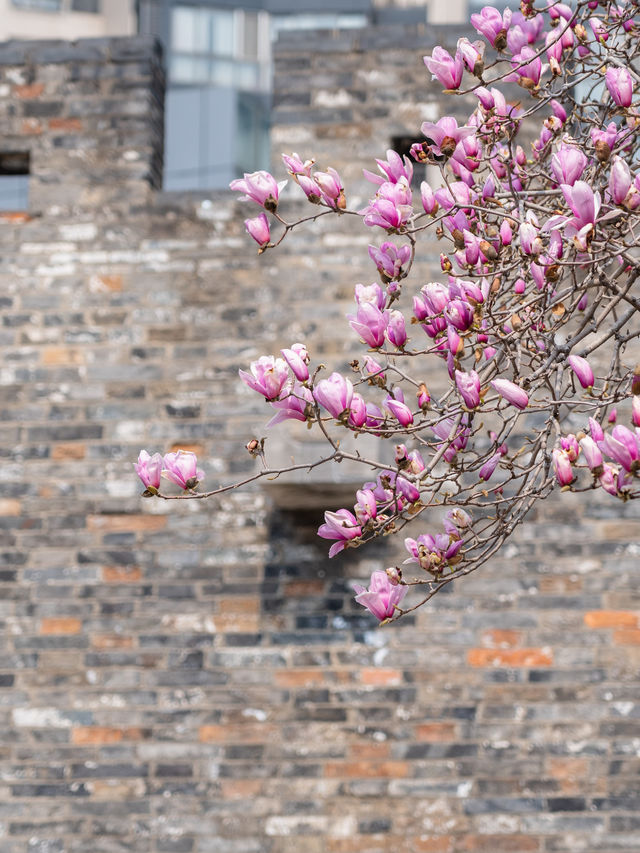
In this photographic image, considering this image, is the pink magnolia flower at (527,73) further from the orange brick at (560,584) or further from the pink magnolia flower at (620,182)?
the orange brick at (560,584)

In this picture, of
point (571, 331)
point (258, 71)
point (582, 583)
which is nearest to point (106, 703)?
point (582, 583)

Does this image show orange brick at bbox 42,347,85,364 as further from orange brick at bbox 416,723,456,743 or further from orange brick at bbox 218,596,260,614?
orange brick at bbox 416,723,456,743

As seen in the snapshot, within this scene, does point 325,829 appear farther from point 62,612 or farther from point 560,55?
point 560,55

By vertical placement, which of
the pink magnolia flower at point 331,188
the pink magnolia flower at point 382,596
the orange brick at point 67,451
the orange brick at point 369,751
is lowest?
the orange brick at point 369,751

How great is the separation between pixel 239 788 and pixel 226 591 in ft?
2.36

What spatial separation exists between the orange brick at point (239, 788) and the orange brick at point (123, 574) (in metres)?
0.82

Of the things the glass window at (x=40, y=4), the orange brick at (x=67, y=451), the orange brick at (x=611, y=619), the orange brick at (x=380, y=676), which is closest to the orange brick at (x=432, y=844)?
the orange brick at (x=380, y=676)

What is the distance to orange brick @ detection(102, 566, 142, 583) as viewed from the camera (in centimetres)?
528

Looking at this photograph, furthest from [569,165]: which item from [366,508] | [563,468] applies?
[366,508]

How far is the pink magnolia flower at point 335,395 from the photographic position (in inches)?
103

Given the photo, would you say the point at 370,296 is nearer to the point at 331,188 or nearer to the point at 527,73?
the point at 331,188

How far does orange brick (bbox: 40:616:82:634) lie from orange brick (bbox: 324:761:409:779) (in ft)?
3.55

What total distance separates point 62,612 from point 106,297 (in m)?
1.23

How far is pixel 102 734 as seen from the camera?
520 cm
